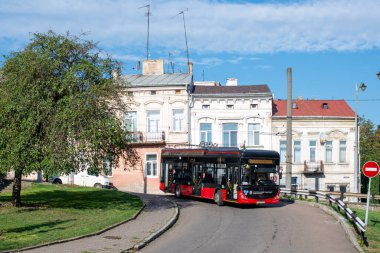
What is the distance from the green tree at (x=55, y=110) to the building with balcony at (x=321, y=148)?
84.2 feet

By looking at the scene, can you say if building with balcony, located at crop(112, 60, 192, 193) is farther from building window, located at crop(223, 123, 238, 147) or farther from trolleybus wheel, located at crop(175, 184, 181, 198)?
trolleybus wheel, located at crop(175, 184, 181, 198)

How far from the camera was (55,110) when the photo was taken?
21.4 meters

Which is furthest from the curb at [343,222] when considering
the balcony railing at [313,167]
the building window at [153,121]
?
the building window at [153,121]

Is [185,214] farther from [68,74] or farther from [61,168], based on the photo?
[68,74]

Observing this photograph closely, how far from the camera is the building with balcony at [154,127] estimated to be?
46.1m

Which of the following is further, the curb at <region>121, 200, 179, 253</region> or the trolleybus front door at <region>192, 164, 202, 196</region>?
the trolleybus front door at <region>192, 164, 202, 196</region>

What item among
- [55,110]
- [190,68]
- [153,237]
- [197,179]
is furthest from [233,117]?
[153,237]

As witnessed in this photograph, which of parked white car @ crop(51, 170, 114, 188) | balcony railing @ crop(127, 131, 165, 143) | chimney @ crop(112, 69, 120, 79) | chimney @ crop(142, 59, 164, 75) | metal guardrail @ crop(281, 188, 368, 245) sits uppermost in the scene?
chimney @ crop(142, 59, 164, 75)

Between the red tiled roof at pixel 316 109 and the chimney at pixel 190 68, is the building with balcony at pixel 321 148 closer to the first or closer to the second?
the red tiled roof at pixel 316 109

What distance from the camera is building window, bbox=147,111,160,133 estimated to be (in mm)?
46881

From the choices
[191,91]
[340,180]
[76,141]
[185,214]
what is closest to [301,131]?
[340,180]

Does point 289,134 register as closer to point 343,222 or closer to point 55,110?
point 343,222

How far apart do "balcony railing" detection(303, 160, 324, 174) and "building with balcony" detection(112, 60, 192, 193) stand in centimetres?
1092

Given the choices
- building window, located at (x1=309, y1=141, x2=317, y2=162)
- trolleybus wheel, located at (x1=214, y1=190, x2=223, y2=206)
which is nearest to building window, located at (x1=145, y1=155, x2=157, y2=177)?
building window, located at (x1=309, y1=141, x2=317, y2=162)
